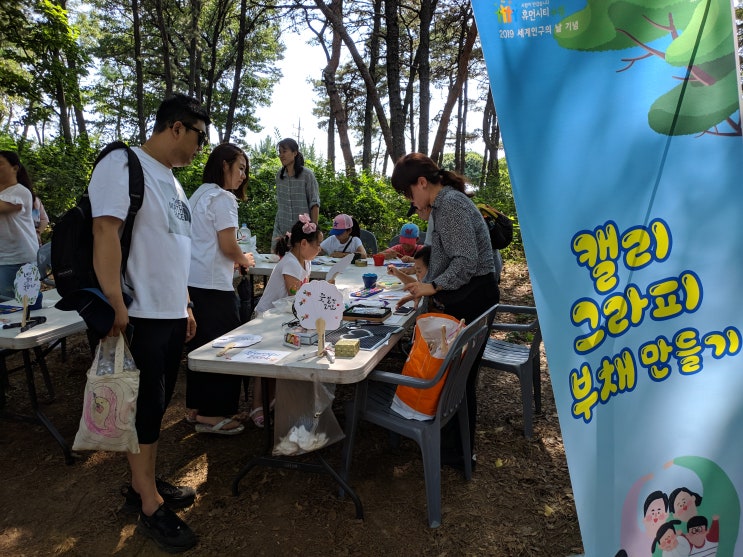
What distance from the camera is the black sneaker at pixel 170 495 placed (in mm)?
2395

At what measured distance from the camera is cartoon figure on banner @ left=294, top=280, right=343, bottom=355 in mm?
2309

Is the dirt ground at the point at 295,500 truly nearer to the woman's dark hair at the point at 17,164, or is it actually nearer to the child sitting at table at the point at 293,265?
the child sitting at table at the point at 293,265

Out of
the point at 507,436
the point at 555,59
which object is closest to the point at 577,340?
the point at 555,59

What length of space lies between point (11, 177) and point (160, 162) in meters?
2.36

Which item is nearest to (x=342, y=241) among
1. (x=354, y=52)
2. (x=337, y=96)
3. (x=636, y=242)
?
(x=636, y=242)

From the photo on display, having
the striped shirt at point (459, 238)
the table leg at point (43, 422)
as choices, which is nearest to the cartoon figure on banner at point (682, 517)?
the striped shirt at point (459, 238)

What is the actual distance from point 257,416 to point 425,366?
1522 millimetres

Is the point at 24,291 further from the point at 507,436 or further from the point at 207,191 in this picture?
the point at 507,436

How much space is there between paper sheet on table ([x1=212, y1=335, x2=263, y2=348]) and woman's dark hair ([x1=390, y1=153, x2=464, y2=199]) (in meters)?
1.16

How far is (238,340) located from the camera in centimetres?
251

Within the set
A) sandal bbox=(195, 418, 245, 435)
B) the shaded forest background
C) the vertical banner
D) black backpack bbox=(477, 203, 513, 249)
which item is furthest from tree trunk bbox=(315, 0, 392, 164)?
the vertical banner

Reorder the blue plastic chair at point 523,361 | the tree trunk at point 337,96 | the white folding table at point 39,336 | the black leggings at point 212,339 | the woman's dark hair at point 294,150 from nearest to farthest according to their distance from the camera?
the white folding table at point 39,336 < the black leggings at point 212,339 < the blue plastic chair at point 523,361 < the woman's dark hair at point 294,150 < the tree trunk at point 337,96

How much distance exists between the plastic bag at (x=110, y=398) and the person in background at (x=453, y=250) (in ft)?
4.84

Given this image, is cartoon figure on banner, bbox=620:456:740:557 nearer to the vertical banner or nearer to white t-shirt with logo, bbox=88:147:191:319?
the vertical banner
